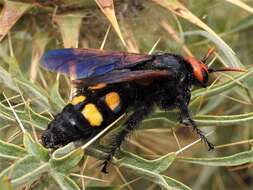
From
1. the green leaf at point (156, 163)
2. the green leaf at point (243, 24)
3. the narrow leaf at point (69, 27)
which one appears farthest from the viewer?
the green leaf at point (243, 24)

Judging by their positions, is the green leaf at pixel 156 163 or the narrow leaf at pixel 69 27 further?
the narrow leaf at pixel 69 27

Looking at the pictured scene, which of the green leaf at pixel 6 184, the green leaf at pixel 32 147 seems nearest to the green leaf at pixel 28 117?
the green leaf at pixel 32 147

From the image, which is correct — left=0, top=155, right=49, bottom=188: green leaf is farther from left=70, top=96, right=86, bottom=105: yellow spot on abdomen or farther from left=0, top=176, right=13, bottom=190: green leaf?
left=70, top=96, right=86, bottom=105: yellow spot on abdomen

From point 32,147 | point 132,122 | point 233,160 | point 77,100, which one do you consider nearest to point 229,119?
point 233,160

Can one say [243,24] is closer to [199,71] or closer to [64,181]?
[199,71]

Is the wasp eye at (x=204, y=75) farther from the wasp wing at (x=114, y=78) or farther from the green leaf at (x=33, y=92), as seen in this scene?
the green leaf at (x=33, y=92)

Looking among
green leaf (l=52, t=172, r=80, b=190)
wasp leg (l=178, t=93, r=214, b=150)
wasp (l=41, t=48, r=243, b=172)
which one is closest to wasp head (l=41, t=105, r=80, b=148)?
wasp (l=41, t=48, r=243, b=172)

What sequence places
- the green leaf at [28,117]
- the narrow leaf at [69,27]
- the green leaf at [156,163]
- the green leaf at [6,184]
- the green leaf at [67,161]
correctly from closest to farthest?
the green leaf at [6,184] < the green leaf at [67,161] < the green leaf at [156,163] < the green leaf at [28,117] < the narrow leaf at [69,27]
